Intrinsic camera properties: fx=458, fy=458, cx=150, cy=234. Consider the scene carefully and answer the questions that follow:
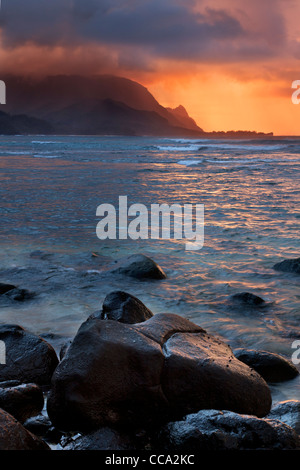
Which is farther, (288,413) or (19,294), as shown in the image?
(19,294)

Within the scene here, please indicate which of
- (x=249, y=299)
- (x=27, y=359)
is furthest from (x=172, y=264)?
(x=27, y=359)

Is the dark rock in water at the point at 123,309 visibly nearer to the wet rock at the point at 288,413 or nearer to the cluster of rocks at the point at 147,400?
the cluster of rocks at the point at 147,400

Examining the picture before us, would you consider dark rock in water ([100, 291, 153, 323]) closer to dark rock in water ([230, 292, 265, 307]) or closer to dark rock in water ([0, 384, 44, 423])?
dark rock in water ([0, 384, 44, 423])

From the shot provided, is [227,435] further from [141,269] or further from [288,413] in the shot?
[141,269]

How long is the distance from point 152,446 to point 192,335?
3.10 ft

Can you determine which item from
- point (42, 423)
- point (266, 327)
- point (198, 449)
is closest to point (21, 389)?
point (42, 423)

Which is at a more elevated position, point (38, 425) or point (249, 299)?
point (249, 299)

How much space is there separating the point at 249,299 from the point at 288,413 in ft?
7.65

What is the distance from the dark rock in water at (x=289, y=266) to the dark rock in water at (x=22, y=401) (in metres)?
4.24

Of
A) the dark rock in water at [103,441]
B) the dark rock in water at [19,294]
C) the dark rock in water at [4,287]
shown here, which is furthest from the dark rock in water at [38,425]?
the dark rock in water at [4,287]

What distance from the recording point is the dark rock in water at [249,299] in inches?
202

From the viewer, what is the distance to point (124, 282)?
590 cm

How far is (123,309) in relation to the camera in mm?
3912

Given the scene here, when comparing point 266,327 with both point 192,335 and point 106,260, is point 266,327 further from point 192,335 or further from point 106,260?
point 106,260
